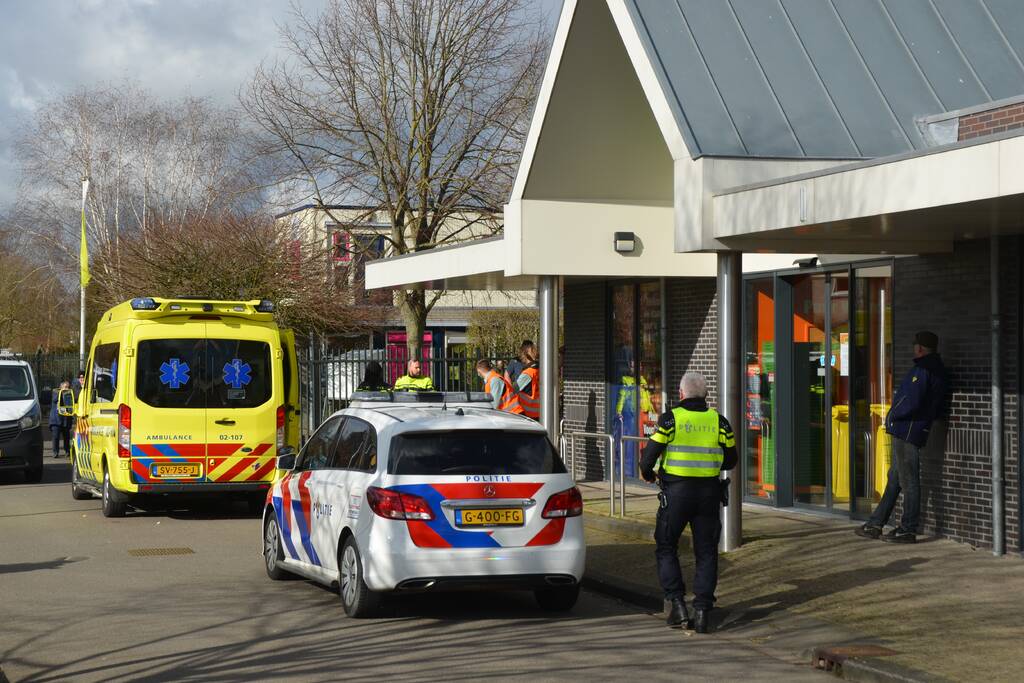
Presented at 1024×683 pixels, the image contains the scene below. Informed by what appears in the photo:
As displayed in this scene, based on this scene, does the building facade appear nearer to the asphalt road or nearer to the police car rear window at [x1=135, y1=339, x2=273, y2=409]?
the police car rear window at [x1=135, y1=339, x2=273, y2=409]

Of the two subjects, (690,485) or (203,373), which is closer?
Result: (690,485)

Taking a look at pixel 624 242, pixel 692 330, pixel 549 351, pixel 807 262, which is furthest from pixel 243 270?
pixel 807 262

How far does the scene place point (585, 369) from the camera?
20.5 meters

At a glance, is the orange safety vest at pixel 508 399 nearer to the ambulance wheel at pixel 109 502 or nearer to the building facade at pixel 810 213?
the building facade at pixel 810 213

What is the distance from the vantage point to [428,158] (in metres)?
31.1

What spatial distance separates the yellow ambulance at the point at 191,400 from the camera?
1639cm

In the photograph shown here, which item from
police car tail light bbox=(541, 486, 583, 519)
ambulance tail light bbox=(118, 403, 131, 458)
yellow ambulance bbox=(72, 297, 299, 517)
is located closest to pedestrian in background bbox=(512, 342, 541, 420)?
yellow ambulance bbox=(72, 297, 299, 517)

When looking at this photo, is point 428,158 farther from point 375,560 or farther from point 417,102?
point 375,560

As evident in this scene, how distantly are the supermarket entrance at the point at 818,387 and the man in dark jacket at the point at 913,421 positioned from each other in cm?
136

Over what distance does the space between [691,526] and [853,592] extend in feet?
5.57

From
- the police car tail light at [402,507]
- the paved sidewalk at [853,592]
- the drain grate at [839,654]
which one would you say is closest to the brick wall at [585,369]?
the paved sidewalk at [853,592]

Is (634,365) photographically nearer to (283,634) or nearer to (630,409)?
(630,409)

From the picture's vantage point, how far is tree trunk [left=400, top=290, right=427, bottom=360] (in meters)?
30.3

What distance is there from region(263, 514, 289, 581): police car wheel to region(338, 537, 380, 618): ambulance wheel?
5.27 ft
